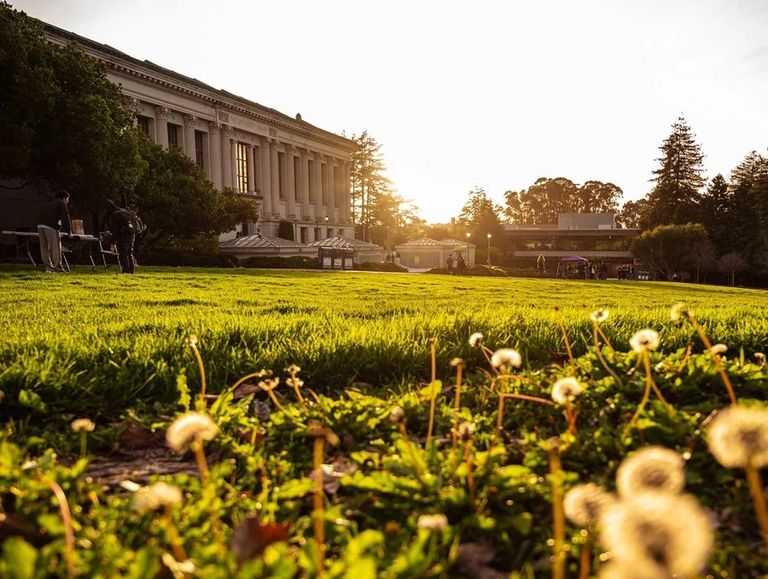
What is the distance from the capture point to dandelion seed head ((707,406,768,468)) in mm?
958

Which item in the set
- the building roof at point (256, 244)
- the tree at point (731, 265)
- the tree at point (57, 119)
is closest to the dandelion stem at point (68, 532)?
the tree at point (57, 119)

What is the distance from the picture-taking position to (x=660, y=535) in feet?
2.50

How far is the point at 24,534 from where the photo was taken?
167cm

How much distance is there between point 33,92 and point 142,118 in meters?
31.5

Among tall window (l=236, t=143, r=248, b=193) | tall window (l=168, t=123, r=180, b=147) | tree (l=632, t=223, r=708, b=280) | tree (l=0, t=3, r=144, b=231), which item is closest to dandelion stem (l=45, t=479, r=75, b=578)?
tree (l=0, t=3, r=144, b=231)

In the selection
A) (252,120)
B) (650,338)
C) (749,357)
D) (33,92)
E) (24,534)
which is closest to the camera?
(24,534)

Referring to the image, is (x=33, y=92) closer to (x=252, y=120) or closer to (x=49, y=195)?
(x=49, y=195)

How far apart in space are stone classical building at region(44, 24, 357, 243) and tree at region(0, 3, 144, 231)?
1865 cm

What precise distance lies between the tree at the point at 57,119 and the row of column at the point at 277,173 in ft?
93.4

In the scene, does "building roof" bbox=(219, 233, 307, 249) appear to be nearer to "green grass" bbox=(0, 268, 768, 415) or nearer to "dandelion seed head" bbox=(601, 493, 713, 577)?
"green grass" bbox=(0, 268, 768, 415)

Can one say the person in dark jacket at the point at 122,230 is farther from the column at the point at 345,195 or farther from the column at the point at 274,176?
the column at the point at 345,195

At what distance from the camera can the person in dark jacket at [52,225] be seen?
1499 cm

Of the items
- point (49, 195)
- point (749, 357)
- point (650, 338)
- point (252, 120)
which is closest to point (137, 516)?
point (650, 338)

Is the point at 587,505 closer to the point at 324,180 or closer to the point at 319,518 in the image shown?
the point at 319,518
